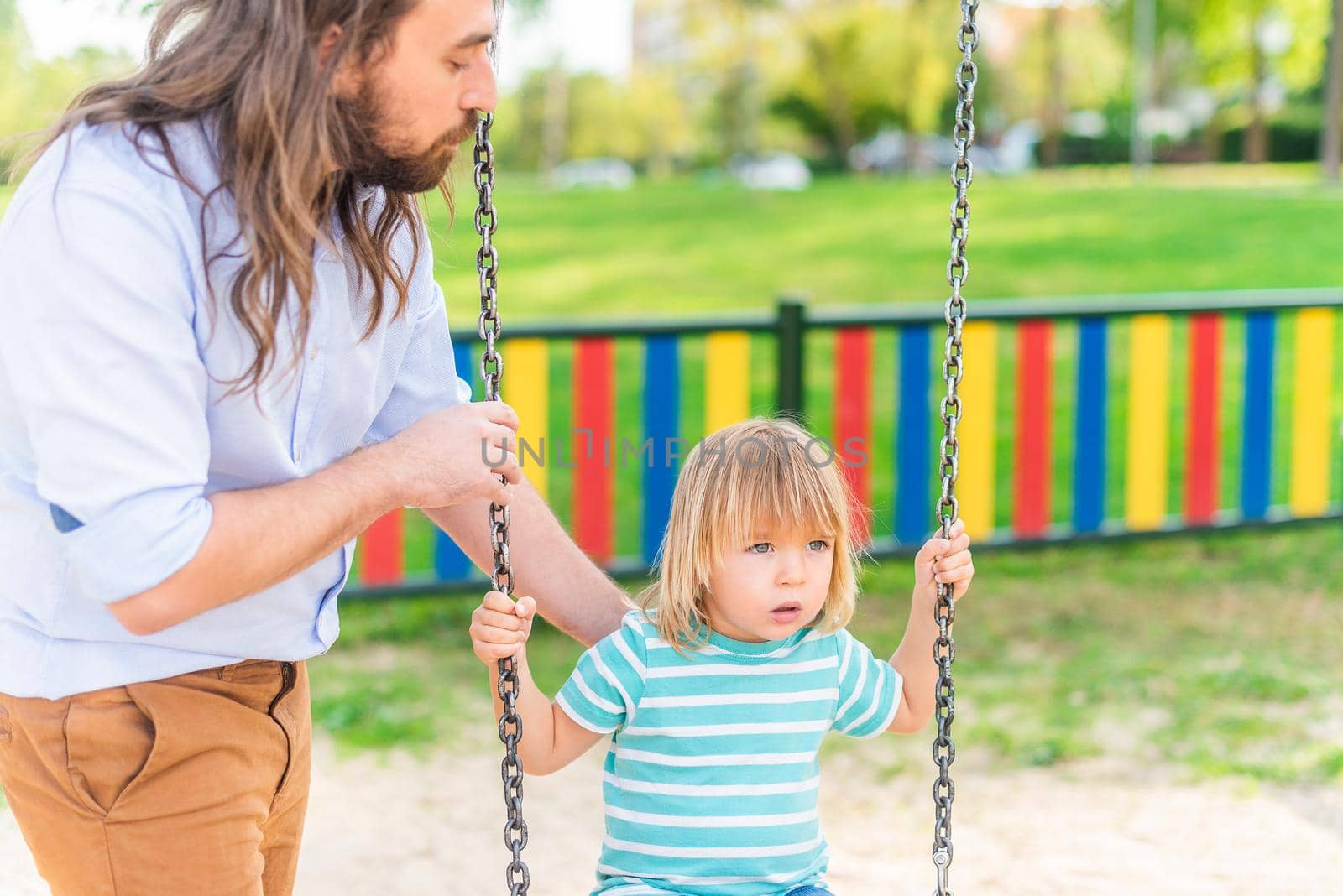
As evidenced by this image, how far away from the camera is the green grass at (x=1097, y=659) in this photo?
4.73 meters

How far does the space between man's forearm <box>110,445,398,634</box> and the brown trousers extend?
0.79 feet

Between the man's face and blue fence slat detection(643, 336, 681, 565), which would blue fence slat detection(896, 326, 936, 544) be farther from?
the man's face

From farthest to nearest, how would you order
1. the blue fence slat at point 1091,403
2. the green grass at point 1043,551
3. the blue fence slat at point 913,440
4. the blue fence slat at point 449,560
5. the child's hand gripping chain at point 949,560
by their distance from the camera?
the blue fence slat at point 1091,403
the blue fence slat at point 913,440
the blue fence slat at point 449,560
the green grass at point 1043,551
the child's hand gripping chain at point 949,560

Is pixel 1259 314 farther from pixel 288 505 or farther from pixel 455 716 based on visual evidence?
pixel 288 505

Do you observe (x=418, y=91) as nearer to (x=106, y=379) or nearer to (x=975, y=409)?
(x=106, y=379)

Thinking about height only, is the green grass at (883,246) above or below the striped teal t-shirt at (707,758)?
above

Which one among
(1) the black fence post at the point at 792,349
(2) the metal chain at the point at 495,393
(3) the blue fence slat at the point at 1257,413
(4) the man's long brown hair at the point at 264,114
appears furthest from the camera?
(3) the blue fence slat at the point at 1257,413

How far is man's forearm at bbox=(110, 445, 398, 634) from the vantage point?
1.74 metres

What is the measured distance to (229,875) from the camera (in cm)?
202

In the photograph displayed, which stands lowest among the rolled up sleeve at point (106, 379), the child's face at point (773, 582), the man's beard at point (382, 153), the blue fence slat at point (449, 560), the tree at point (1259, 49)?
the blue fence slat at point (449, 560)

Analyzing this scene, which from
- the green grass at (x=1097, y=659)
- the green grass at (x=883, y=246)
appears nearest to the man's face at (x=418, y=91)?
the green grass at (x=1097, y=659)

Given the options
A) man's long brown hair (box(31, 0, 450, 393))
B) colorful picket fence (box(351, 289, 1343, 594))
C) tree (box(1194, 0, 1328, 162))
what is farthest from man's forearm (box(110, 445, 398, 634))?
tree (box(1194, 0, 1328, 162))

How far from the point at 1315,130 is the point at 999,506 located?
28.5 meters

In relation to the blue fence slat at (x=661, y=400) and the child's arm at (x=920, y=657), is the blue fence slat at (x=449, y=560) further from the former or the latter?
the child's arm at (x=920, y=657)
